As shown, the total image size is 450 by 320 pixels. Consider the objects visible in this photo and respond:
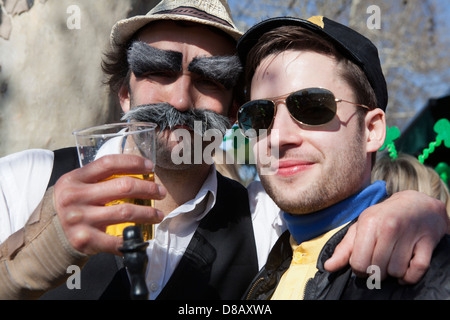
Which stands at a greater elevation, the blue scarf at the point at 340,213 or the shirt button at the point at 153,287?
the blue scarf at the point at 340,213

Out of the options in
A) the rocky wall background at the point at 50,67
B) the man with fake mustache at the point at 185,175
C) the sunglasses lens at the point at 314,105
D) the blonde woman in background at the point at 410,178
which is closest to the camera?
the sunglasses lens at the point at 314,105

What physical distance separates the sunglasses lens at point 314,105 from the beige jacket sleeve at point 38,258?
→ 1090 millimetres

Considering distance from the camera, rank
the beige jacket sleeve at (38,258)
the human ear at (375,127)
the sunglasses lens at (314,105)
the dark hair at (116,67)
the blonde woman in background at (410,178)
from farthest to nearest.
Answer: the blonde woman in background at (410,178) → the dark hair at (116,67) → the human ear at (375,127) → the sunglasses lens at (314,105) → the beige jacket sleeve at (38,258)

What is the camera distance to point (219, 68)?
8.13 feet

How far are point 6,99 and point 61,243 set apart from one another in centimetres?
204

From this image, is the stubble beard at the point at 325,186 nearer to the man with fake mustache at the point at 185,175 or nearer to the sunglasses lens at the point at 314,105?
the sunglasses lens at the point at 314,105

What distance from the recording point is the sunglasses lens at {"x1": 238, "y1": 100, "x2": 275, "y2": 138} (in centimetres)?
214

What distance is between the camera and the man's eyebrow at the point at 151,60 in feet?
7.99

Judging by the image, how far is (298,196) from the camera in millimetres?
1983

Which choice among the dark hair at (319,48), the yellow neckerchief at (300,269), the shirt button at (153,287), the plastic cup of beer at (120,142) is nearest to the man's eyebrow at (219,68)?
the dark hair at (319,48)

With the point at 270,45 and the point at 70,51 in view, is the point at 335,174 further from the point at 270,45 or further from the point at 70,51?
the point at 70,51

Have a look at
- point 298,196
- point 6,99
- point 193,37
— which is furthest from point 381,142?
point 6,99

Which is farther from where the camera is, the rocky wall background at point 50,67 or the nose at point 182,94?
the rocky wall background at point 50,67

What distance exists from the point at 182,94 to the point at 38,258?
120 centimetres
